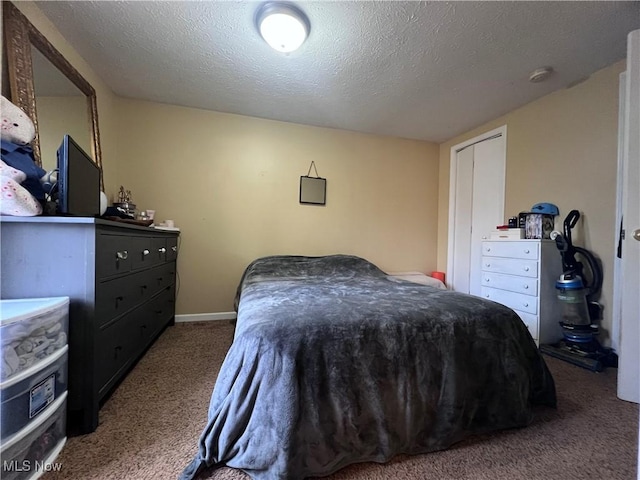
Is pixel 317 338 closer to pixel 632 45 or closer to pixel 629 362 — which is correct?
pixel 629 362

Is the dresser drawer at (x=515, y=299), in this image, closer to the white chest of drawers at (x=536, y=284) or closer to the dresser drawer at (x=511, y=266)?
the white chest of drawers at (x=536, y=284)

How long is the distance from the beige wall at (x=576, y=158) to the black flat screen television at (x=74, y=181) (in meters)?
3.52

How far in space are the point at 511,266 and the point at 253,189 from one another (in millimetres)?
2683

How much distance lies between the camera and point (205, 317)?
2789 millimetres

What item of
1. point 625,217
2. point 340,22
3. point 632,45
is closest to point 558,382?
point 625,217

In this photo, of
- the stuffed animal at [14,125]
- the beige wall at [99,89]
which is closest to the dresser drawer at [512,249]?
the stuffed animal at [14,125]

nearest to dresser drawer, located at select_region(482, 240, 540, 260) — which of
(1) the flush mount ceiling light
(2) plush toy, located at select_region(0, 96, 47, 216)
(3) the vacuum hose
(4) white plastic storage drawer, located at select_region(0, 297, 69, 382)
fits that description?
(3) the vacuum hose

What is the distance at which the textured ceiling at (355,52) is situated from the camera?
5.10ft

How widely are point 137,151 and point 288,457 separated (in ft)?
9.75

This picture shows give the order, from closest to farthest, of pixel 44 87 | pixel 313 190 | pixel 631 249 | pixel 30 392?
1. pixel 30 392
2. pixel 631 249
3. pixel 44 87
4. pixel 313 190

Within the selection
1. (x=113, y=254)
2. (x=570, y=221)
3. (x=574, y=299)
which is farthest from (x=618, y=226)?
(x=113, y=254)

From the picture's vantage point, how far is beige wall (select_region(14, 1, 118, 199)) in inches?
61.9

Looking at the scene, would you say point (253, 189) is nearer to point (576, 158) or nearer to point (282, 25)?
point (282, 25)
